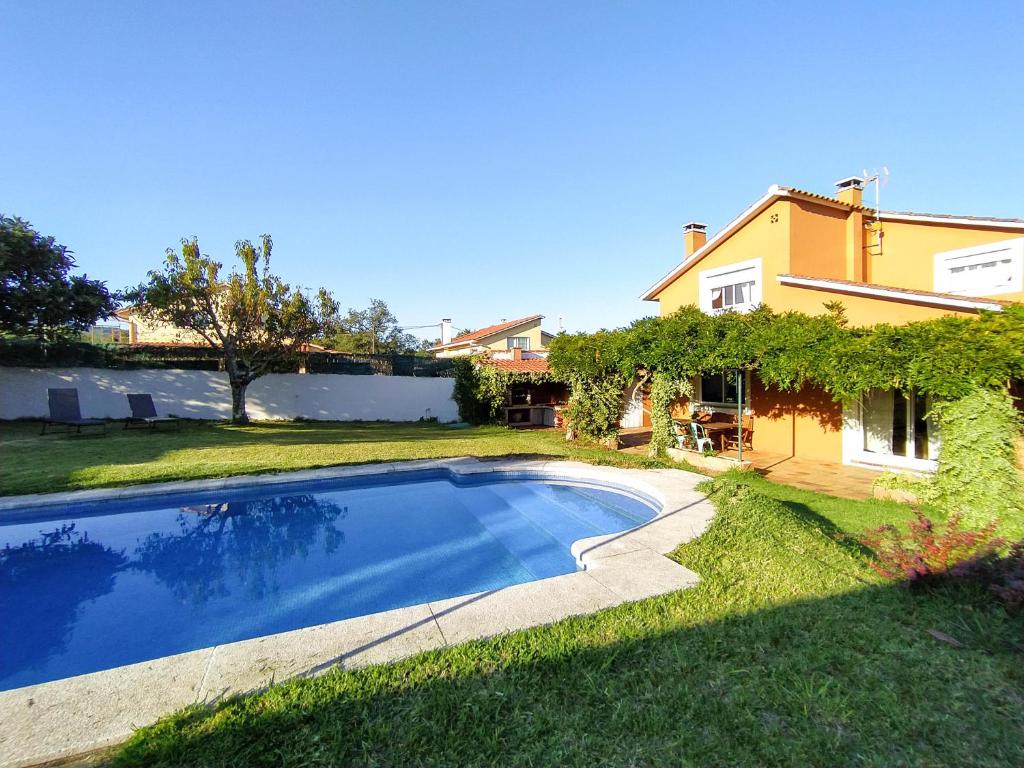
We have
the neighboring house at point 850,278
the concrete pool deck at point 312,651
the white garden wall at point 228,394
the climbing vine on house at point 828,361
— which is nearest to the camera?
the concrete pool deck at point 312,651

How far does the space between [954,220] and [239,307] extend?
2251cm

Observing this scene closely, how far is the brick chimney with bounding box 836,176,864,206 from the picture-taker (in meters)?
14.4

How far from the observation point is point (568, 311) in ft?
171

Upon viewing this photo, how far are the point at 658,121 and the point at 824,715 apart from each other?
15.8 m

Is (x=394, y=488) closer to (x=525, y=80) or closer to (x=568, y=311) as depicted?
(x=525, y=80)

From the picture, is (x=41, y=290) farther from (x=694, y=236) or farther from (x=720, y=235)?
(x=694, y=236)

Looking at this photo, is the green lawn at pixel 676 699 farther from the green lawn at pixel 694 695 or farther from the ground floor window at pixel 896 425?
the ground floor window at pixel 896 425

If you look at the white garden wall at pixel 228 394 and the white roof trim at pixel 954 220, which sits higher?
the white roof trim at pixel 954 220

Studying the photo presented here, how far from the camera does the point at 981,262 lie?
12.1 m

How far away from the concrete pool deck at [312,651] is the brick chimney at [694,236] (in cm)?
1409

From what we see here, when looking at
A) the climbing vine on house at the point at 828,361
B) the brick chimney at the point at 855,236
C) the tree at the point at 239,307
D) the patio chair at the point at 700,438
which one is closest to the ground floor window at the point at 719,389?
the climbing vine on house at the point at 828,361

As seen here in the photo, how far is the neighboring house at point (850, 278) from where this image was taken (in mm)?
10977

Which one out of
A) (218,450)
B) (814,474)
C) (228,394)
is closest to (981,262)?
(814,474)

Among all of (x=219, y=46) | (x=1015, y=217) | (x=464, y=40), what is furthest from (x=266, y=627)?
(x=1015, y=217)
